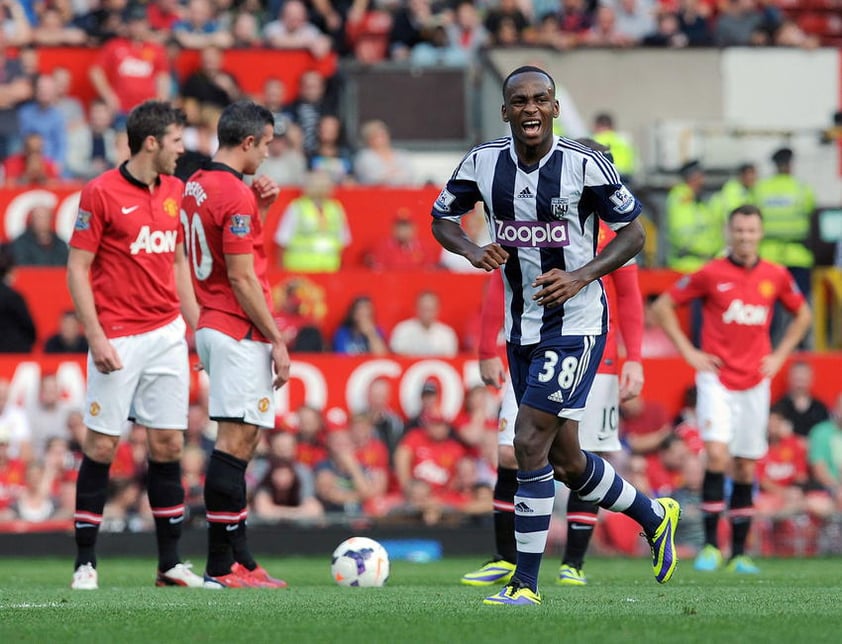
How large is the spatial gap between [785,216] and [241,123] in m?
10.3

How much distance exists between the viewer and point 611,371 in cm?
938

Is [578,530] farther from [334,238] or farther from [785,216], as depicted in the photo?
[785,216]

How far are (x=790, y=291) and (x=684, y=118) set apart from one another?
10.0 metres

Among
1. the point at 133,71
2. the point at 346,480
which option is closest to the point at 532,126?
the point at 346,480

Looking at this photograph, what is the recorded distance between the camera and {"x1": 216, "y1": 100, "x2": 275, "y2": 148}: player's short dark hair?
8.79 meters

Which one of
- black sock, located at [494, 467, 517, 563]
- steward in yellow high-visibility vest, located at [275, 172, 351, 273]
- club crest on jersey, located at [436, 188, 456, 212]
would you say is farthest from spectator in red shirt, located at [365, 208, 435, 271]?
club crest on jersey, located at [436, 188, 456, 212]

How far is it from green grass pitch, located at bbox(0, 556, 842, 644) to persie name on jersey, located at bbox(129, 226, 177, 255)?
1.82 meters

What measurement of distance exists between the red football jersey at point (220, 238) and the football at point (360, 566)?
4.15ft

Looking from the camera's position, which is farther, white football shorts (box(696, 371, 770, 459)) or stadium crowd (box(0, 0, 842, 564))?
stadium crowd (box(0, 0, 842, 564))

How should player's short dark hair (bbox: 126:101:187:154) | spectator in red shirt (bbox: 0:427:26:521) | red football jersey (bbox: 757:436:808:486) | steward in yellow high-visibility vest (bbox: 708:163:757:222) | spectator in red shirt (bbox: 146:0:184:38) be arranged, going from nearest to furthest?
1. player's short dark hair (bbox: 126:101:187:154)
2. spectator in red shirt (bbox: 0:427:26:521)
3. red football jersey (bbox: 757:436:808:486)
4. steward in yellow high-visibility vest (bbox: 708:163:757:222)
5. spectator in red shirt (bbox: 146:0:184:38)

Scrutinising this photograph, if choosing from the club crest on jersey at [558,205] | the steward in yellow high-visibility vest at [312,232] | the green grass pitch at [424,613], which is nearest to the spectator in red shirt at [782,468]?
the steward in yellow high-visibility vest at [312,232]

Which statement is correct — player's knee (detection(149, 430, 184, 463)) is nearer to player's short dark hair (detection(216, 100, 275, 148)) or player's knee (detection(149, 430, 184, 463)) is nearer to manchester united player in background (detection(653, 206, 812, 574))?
player's short dark hair (detection(216, 100, 275, 148))

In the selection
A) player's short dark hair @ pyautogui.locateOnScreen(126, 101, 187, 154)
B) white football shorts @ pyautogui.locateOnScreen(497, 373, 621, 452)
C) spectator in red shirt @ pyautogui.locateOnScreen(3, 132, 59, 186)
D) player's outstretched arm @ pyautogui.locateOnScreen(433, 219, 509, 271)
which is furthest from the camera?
spectator in red shirt @ pyautogui.locateOnScreen(3, 132, 59, 186)

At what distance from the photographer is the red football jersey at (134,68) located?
18.5 meters
